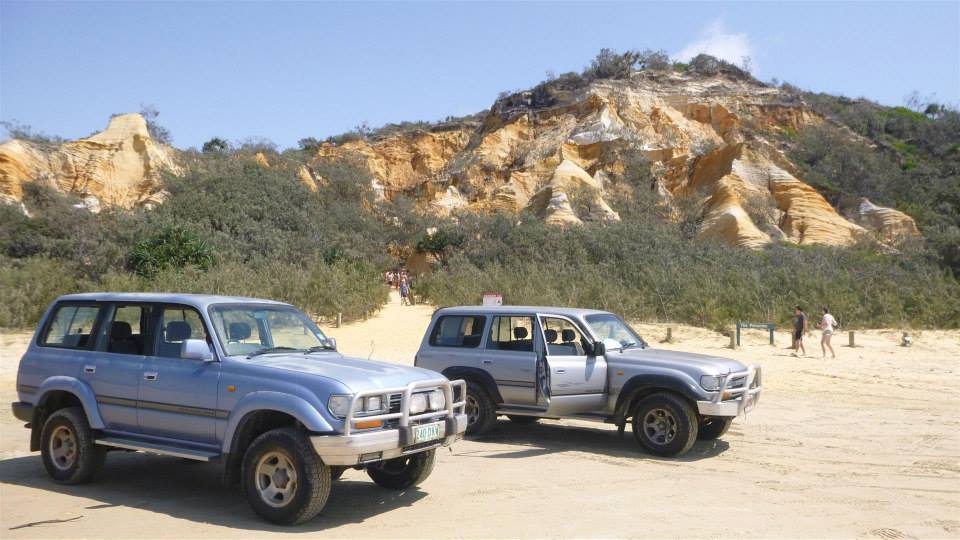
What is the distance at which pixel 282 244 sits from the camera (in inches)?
1604

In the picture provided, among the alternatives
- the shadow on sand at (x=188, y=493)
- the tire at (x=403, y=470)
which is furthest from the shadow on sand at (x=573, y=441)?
the shadow on sand at (x=188, y=493)

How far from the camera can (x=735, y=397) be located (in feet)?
29.8

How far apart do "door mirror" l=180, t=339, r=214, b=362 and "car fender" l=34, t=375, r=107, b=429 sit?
127cm

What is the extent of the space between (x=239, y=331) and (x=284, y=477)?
1.51m

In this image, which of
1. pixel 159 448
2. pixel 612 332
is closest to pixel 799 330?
pixel 612 332

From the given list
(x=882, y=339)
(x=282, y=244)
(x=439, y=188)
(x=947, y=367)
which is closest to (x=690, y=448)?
(x=947, y=367)

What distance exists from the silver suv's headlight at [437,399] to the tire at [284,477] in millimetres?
1062

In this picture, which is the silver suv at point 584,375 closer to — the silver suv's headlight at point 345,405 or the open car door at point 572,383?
the open car door at point 572,383

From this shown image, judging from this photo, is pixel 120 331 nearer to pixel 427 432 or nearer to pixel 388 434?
pixel 388 434

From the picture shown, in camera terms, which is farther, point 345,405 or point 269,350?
point 269,350

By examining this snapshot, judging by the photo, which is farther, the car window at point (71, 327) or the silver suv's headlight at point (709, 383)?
the silver suv's headlight at point (709, 383)

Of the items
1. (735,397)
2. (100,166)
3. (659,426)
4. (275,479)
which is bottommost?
(275,479)

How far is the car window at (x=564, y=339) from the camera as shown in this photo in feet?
31.8

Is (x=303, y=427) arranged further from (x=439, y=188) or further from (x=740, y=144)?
(x=439, y=188)
